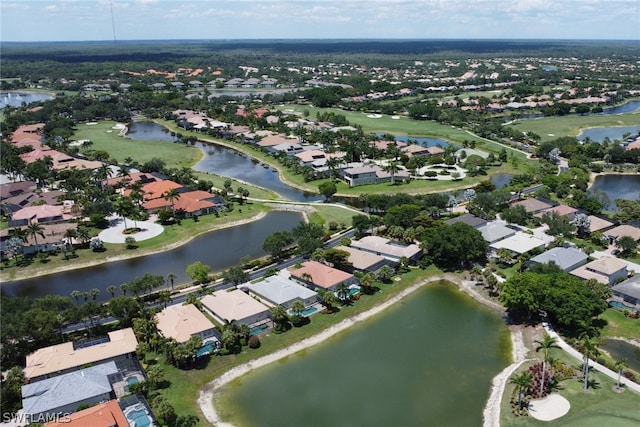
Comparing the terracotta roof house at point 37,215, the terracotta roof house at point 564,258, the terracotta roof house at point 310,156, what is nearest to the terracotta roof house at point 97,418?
the terracotta roof house at point 564,258

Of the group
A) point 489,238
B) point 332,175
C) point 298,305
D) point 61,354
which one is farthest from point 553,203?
point 61,354

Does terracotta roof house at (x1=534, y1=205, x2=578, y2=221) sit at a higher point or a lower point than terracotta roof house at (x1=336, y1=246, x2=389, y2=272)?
higher

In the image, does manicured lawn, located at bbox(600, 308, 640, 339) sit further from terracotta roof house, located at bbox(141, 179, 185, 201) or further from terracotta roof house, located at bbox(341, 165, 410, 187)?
terracotta roof house, located at bbox(141, 179, 185, 201)

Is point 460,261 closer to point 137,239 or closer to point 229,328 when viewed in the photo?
point 229,328

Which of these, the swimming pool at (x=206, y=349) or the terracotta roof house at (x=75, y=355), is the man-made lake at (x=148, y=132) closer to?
the terracotta roof house at (x=75, y=355)

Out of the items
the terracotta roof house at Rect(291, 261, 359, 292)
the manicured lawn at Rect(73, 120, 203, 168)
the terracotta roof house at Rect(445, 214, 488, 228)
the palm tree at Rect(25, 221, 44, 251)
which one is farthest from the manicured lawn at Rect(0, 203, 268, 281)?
the manicured lawn at Rect(73, 120, 203, 168)

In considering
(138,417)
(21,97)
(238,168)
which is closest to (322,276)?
(138,417)

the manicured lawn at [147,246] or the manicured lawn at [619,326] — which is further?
the manicured lawn at [147,246]
